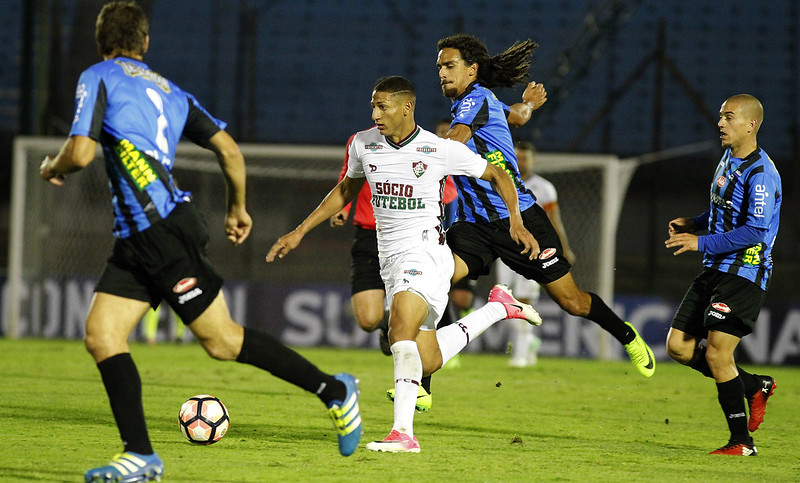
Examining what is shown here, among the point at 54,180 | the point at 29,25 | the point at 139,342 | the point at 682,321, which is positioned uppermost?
the point at 29,25

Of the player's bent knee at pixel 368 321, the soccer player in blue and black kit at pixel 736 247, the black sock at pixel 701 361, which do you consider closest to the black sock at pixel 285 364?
the soccer player in blue and black kit at pixel 736 247

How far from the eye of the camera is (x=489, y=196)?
246 inches

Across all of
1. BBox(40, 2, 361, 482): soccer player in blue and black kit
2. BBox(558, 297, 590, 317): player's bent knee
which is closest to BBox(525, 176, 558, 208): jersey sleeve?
BBox(558, 297, 590, 317): player's bent knee

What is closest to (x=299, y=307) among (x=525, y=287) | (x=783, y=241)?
(x=525, y=287)

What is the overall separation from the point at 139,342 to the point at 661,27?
8356 mm

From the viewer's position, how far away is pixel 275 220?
15.6 metres

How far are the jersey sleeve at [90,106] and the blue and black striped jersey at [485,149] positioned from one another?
7.75 feet

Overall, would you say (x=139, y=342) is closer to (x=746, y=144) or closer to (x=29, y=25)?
(x=29, y=25)

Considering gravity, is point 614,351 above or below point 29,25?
below

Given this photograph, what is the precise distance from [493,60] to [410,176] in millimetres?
1524

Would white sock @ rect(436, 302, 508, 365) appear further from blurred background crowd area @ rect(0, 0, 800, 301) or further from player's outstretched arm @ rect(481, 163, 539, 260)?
blurred background crowd area @ rect(0, 0, 800, 301)

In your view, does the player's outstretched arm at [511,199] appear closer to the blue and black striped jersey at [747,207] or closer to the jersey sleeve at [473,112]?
the jersey sleeve at [473,112]

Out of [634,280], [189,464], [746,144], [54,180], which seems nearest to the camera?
[54,180]

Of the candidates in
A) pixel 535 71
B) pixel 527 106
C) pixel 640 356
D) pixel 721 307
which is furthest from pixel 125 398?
pixel 535 71
